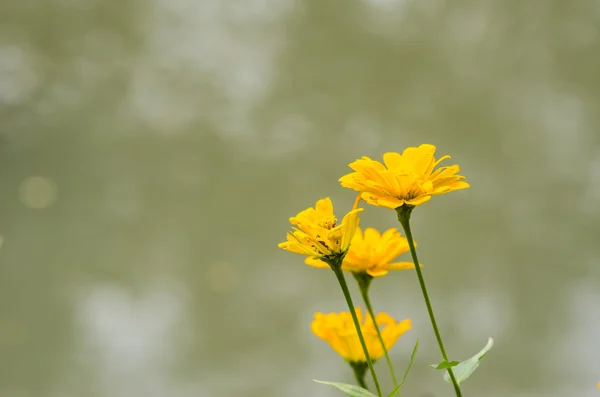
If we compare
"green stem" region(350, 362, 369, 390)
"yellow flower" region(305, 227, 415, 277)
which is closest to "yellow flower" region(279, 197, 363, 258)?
"yellow flower" region(305, 227, 415, 277)

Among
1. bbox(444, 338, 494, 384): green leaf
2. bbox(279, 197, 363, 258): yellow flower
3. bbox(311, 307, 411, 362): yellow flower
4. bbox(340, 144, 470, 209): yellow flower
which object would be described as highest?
bbox(340, 144, 470, 209): yellow flower

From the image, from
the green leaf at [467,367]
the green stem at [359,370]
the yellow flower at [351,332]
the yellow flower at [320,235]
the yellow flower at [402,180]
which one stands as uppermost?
the yellow flower at [402,180]

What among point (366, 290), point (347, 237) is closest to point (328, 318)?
point (366, 290)

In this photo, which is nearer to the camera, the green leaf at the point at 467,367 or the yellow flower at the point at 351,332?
the green leaf at the point at 467,367

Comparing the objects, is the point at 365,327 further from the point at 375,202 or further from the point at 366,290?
the point at 375,202

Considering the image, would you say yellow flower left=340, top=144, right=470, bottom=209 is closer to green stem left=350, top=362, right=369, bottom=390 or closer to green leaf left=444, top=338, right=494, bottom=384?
green leaf left=444, top=338, right=494, bottom=384

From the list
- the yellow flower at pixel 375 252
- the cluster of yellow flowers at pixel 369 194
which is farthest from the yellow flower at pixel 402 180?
the yellow flower at pixel 375 252

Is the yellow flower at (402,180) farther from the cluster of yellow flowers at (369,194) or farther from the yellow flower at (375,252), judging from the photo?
the yellow flower at (375,252)
